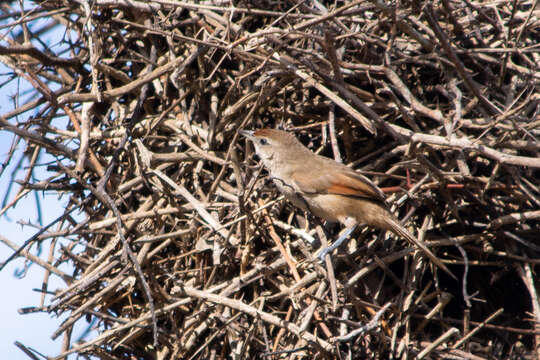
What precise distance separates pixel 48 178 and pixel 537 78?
354 cm

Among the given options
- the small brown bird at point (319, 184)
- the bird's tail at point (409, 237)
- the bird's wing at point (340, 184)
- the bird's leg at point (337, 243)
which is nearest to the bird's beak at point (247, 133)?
the small brown bird at point (319, 184)

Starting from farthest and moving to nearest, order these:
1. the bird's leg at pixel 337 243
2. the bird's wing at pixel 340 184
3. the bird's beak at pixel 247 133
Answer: the bird's beak at pixel 247 133 → the bird's wing at pixel 340 184 → the bird's leg at pixel 337 243

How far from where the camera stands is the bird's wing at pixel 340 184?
3807mm

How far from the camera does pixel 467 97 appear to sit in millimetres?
4137

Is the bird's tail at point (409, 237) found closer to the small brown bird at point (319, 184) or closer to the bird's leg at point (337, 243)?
the small brown bird at point (319, 184)

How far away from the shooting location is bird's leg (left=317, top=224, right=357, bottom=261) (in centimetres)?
357

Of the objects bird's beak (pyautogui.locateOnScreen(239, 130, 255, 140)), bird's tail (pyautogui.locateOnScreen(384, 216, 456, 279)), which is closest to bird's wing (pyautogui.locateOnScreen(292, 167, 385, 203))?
bird's tail (pyautogui.locateOnScreen(384, 216, 456, 279))

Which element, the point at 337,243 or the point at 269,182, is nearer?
the point at 337,243

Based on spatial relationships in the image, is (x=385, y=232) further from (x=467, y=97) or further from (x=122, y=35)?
(x=122, y=35)

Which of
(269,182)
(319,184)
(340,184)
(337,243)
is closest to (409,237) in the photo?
(337,243)

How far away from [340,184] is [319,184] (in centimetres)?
16

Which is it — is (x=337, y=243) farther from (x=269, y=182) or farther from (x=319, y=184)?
(x=269, y=182)

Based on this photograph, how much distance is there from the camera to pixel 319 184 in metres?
4.07

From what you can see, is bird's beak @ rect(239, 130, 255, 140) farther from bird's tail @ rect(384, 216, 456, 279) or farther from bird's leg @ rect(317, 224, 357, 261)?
bird's tail @ rect(384, 216, 456, 279)
